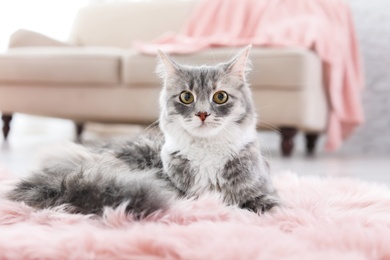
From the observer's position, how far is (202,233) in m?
0.90

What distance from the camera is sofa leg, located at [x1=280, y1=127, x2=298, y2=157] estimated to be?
118 inches

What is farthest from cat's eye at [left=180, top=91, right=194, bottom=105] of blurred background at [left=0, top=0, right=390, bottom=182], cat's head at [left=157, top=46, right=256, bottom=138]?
blurred background at [left=0, top=0, right=390, bottom=182]

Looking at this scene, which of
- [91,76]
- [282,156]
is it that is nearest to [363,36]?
[282,156]

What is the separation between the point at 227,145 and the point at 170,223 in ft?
0.99

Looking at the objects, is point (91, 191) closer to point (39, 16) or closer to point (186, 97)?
point (186, 97)

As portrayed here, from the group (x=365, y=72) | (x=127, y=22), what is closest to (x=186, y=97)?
(x=365, y=72)

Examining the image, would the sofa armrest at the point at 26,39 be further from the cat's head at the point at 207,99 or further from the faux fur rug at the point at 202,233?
the faux fur rug at the point at 202,233

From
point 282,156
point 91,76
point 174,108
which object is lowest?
point 282,156

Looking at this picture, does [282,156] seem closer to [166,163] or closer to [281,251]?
[166,163]

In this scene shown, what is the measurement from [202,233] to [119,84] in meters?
2.42

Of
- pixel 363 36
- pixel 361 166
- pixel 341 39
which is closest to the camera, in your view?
pixel 361 166

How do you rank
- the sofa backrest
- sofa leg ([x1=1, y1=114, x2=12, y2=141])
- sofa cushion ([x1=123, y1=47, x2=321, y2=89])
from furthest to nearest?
the sofa backrest, sofa leg ([x1=1, y1=114, x2=12, y2=141]), sofa cushion ([x1=123, y1=47, x2=321, y2=89])

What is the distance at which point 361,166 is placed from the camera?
104 inches

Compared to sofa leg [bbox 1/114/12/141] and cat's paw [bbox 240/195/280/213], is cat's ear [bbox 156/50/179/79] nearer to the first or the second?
cat's paw [bbox 240/195/280/213]
